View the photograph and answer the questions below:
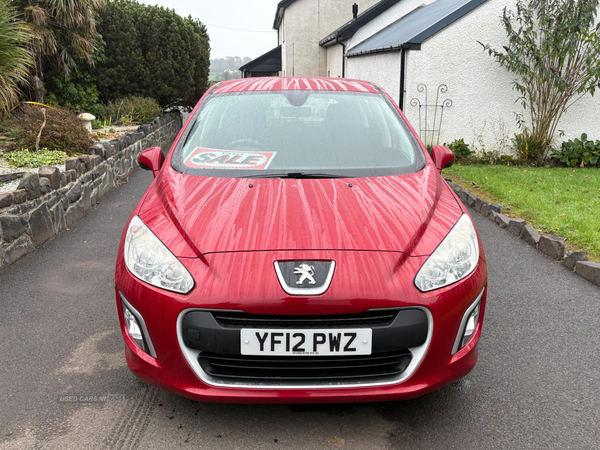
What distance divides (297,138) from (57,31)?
10273mm

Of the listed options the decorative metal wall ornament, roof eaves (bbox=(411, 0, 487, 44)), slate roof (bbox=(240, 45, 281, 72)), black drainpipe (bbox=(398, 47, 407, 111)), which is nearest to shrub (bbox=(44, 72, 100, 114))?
black drainpipe (bbox=(398, 47, 407, 111))

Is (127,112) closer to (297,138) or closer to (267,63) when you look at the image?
(297,138)

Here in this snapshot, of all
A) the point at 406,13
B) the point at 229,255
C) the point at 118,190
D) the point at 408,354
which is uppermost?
the point at 406,13

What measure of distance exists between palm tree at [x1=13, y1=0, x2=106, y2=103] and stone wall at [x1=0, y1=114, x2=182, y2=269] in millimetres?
3578

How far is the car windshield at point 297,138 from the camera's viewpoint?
3.11 meters

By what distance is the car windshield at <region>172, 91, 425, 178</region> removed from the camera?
311 cm

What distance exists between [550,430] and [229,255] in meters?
1.76

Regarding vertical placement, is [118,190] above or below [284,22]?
below

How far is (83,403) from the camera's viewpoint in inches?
107

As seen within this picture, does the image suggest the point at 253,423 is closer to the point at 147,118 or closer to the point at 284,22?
the point at 147,118

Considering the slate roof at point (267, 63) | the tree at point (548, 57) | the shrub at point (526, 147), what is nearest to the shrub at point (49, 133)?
the tree at point (548, 57)

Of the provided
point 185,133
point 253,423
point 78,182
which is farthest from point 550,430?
point 78,182

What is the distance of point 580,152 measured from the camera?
394 inches

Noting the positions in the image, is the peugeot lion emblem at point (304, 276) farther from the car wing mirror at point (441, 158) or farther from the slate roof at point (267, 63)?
the slate roof at point (267, 63)
